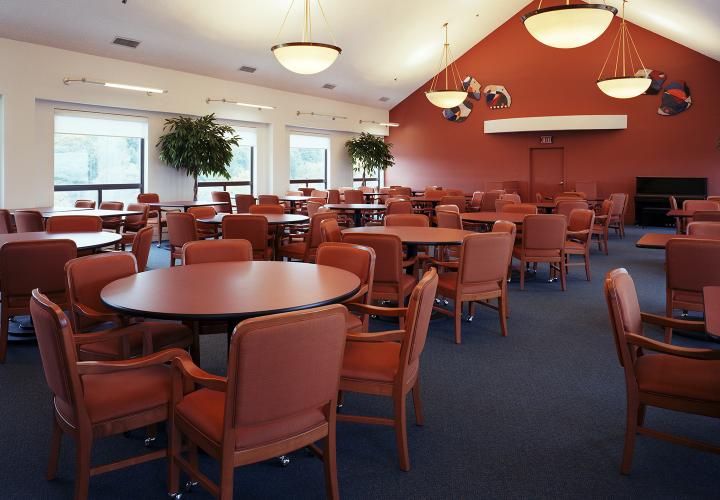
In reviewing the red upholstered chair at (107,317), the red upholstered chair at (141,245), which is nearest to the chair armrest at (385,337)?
the red upholstered chair at (107,317)

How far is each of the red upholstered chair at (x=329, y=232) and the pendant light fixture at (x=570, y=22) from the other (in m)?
2.37

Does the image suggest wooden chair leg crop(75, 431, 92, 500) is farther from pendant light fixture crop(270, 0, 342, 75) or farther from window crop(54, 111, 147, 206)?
window crop(54, 111, 147, 206)

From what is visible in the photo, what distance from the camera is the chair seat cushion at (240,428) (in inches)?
72.8

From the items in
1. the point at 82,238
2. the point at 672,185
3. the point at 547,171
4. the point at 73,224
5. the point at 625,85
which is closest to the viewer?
the point at 82,238

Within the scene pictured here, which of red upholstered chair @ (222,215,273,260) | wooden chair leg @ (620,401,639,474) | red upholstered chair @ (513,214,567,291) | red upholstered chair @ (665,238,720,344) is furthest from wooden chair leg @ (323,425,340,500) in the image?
red upholstered chair @ (513,214,567,291)

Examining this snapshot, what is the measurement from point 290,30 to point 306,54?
449 centimetres

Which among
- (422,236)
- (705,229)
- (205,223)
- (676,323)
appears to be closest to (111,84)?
(205,223)

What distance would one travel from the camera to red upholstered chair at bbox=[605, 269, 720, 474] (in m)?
2.27

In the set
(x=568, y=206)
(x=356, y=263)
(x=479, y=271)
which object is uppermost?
(x=568, y=206)

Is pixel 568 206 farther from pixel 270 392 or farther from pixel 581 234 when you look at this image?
pixel 270 392

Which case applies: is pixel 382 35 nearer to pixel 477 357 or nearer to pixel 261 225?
pixel 261 225

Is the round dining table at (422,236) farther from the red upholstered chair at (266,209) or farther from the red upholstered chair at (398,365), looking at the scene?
the red upholstered chair at (266,209)

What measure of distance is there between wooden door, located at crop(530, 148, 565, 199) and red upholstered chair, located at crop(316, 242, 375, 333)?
1262 centimetres

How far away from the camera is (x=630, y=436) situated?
8.16ft
